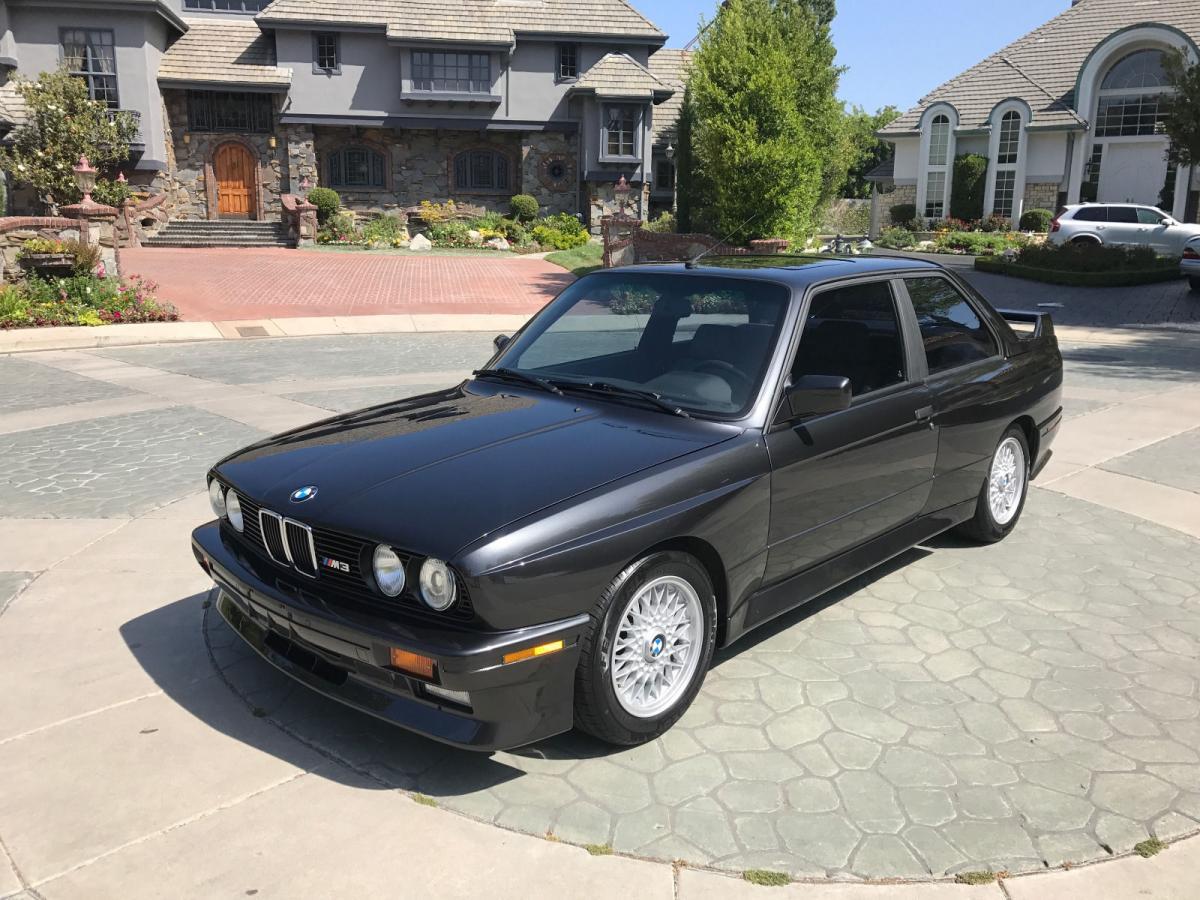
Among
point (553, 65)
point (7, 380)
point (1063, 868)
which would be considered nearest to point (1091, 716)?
point (1063, 868)

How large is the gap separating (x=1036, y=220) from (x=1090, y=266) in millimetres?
15689

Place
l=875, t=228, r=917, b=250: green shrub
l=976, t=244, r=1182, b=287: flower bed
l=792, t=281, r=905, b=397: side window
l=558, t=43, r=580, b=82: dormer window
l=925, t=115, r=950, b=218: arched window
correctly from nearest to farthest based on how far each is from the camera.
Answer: l=792, t=281, r=905, b=397: side window → l=976, t=244, r=1182, b=287: flower bed → l=558, t=43, r=580, b=82: dormer window → l=875, t=228, r=917, b=250: green shrub → l=925, t=115, r=950, b=218: arched window

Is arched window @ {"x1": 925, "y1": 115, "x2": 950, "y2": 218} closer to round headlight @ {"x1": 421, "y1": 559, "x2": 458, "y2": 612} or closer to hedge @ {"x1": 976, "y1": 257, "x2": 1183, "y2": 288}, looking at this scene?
hedge @ {"x1": 976, "y1": 257, "x2": 1183, "y2": 288}

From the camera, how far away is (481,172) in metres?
35.1

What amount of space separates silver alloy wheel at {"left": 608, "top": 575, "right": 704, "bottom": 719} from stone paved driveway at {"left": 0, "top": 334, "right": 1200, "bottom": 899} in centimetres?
20

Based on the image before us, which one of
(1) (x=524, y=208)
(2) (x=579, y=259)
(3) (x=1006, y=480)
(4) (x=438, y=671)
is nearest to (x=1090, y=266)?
(2) (x=579, y=259)

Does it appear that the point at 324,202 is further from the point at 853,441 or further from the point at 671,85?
the point at 853,441

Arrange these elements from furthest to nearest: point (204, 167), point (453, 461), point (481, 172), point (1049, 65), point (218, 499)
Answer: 1. point (1049, 65)
2. point (481, 172)
3. point (204, 167)
4. point (218, 499)
5. point (453, 461)

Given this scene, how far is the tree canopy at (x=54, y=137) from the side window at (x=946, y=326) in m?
28.7

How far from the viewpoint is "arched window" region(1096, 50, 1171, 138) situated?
1475 inches

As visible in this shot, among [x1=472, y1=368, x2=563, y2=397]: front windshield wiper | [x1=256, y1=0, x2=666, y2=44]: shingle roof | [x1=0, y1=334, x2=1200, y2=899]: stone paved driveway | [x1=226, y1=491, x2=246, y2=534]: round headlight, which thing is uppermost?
[x1=256, y1=0, x2=666, y2=44]: shingle roof

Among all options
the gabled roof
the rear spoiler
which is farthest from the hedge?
the rear spoiler

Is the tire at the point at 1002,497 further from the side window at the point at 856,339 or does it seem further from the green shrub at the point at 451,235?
the green shrub at the point at 451,235

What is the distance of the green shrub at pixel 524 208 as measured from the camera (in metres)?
33.4
